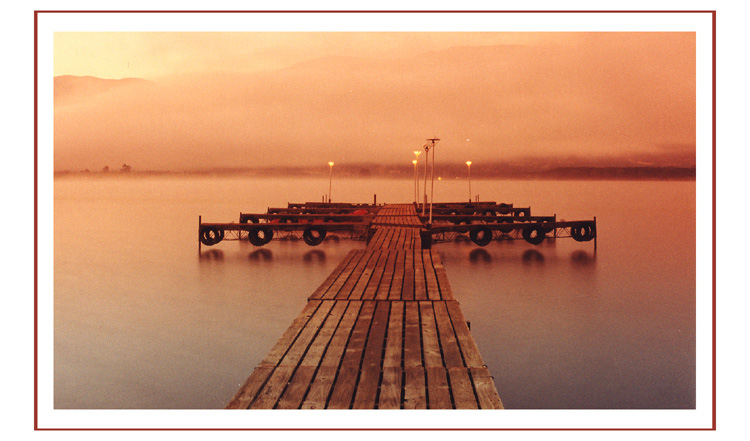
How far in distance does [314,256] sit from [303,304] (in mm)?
10662

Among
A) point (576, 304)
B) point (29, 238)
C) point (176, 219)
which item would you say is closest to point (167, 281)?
point (576, 304)

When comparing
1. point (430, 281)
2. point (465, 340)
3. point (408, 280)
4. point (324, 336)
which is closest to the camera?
point (465, 340)

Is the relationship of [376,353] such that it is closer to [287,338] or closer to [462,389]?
[287,338]

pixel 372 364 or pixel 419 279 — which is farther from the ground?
pixel 419 279

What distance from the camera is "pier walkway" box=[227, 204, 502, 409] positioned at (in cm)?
512

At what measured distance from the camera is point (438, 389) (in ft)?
17.5

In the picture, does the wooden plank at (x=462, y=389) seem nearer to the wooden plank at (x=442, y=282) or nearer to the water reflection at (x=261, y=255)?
the wooden plank at (x=442, y=282)

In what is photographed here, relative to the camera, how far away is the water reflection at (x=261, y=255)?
97.8 ft

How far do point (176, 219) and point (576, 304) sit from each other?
48481 millimetres

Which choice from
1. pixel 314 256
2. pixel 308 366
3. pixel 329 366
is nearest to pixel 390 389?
pixel 329 366
